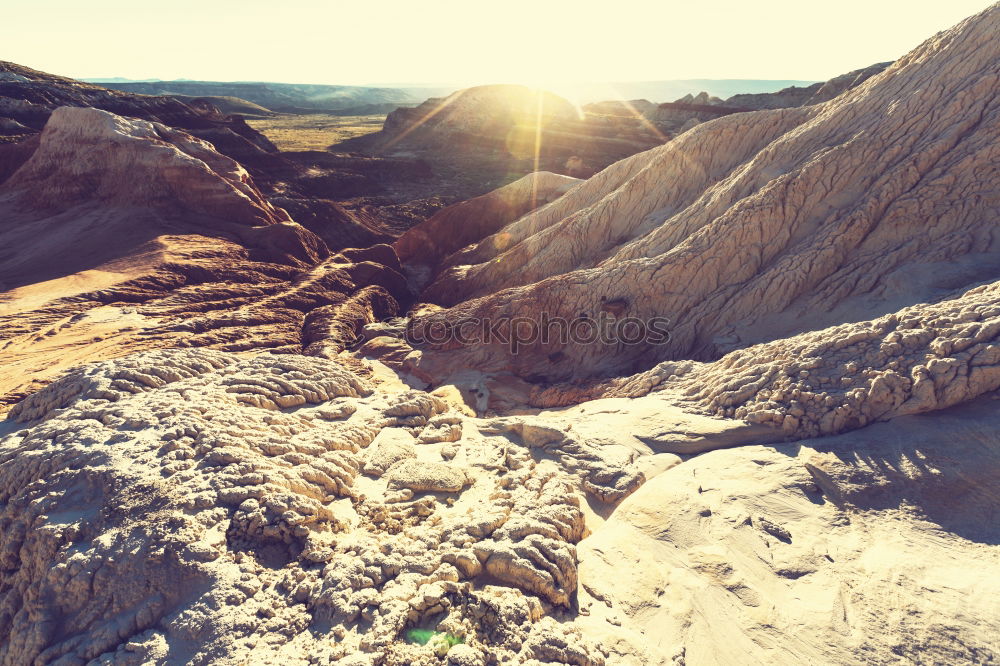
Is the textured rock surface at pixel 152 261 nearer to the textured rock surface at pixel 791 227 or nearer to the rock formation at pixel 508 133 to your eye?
the textured rock surface at pixel 791 227

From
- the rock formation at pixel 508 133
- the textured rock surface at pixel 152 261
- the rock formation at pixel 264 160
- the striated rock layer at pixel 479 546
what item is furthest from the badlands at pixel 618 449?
the rock formation at pixel 508 133

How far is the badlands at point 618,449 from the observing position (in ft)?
10.4

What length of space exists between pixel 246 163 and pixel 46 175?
10738 mm

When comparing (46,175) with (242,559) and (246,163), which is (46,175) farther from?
(242,559)

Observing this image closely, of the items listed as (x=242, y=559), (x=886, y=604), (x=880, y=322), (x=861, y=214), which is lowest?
(x=242, y=559)

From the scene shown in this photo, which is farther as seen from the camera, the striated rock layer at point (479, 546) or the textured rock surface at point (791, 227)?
the textured rock surface at point (791, 227)

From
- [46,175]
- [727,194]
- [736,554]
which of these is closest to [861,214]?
[727,194]

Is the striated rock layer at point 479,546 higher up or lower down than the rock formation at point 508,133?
lower down

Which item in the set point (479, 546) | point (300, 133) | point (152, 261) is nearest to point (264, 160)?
point (152, 261)

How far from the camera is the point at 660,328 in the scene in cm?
879

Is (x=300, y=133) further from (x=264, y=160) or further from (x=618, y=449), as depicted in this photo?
(x=618, y=449)

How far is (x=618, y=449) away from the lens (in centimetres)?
537

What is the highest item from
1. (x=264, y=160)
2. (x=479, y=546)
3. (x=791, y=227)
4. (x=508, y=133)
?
(x=508, y=133)

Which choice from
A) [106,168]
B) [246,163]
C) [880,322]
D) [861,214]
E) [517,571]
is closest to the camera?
[517,571]
